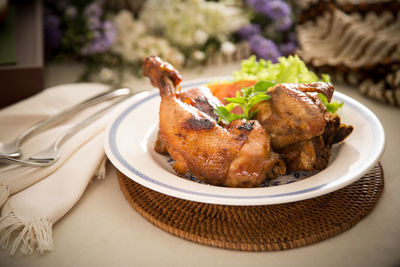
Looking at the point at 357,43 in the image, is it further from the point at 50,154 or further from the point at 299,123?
the point at 50,154

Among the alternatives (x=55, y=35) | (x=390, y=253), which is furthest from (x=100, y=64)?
(x=390, y=253)

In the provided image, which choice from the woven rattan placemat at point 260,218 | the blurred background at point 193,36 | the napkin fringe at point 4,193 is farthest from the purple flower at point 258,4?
the napkin fringe at point 4,193

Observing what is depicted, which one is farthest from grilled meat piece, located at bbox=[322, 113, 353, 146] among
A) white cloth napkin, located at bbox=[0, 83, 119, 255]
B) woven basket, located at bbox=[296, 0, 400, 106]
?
white cloth napkin, located at bbox=[0, 83, 119, 255]

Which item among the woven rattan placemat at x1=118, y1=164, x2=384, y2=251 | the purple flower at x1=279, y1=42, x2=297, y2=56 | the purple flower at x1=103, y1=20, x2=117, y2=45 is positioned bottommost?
the woven rattan placemat at x1=118, y1=164, x2=384, y2=251

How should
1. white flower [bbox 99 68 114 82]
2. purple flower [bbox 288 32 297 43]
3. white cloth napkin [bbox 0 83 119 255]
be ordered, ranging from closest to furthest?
white cloth napkin [bbox 0 83 119 255] < white flower [bbox 99 68 114 82] < purple flower [bbox 288 32 297 43]

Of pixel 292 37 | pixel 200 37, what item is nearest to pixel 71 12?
pixel 200 37

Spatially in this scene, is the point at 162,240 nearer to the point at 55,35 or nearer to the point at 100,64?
the point at 100,64

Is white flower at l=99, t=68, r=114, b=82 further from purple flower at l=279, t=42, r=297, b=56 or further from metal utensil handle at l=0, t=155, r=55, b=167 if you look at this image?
purple flower at l=279, t=42, r=297, b=56

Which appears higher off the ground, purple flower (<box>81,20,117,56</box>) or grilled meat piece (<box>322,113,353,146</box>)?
grilled meat piece (<box>322,113,353,146</box>)

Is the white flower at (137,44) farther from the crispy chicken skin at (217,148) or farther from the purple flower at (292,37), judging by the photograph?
the crispy chicken skin at (217,148)
